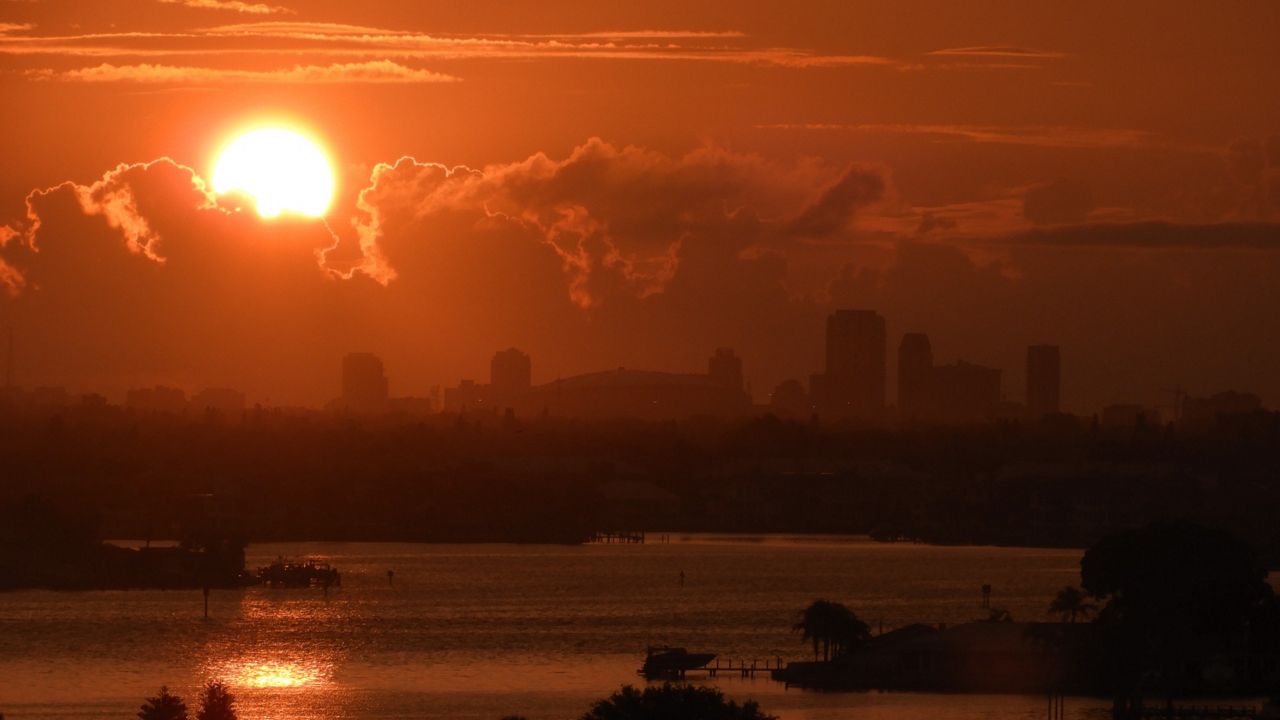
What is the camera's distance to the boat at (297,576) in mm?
A: 106625

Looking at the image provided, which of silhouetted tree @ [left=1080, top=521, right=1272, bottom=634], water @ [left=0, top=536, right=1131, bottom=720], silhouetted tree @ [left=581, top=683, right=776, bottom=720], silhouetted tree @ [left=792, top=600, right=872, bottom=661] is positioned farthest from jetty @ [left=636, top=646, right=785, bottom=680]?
silhouetted tree @ [left=581, top=683, right=776, bottom=720]

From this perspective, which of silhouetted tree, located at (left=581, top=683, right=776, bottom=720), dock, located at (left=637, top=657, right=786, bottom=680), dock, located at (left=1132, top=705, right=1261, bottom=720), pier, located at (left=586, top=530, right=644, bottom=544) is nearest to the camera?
silhouetted tree, located at (left=581, top=683, right=776, bottom=720)

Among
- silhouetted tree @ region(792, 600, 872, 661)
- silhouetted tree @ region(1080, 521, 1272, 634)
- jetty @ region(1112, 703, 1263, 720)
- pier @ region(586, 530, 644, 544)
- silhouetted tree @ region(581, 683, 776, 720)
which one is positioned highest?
pier @ region(586, 530, 644, 544)

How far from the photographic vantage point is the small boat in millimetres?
66062

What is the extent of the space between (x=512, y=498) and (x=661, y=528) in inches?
568

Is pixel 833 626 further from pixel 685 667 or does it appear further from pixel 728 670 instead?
pixel 685 667

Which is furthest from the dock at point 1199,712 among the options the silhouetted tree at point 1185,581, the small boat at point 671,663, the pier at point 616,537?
the pier at point 616,537

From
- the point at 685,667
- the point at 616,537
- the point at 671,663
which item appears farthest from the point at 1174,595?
the point at 616,537

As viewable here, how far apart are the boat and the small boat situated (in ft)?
132

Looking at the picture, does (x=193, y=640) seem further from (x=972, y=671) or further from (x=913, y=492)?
(x=913, y=492)

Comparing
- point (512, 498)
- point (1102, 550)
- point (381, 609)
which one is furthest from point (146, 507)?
point (1102, 550)

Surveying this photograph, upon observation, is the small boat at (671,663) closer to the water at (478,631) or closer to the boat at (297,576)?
the water at (478,631)

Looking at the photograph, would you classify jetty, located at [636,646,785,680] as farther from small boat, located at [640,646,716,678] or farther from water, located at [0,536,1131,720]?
water, located at [0,536,1131,720]

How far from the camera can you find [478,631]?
83.8 m
